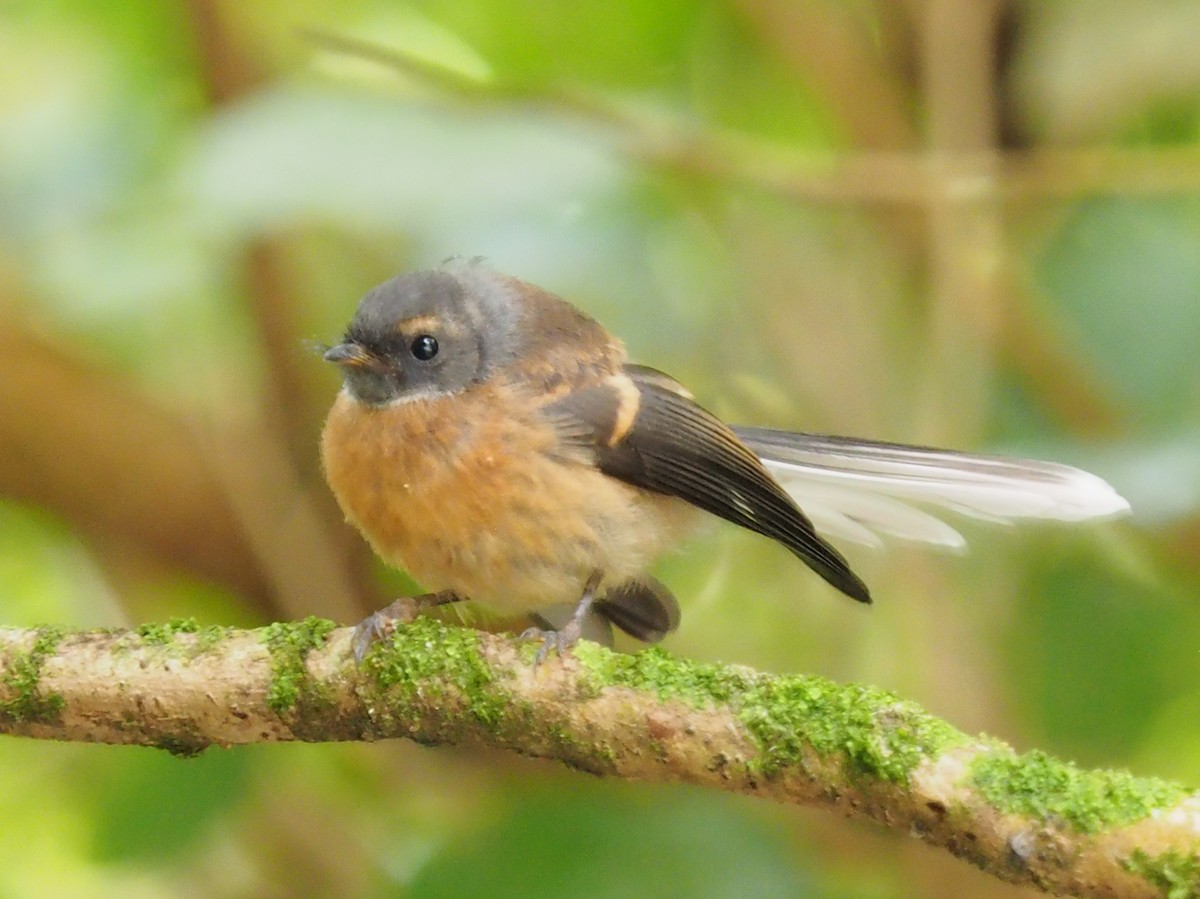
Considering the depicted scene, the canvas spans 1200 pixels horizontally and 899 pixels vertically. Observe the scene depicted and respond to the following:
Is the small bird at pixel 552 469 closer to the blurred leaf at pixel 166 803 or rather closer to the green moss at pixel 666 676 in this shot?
the green moss at pixel 666 676

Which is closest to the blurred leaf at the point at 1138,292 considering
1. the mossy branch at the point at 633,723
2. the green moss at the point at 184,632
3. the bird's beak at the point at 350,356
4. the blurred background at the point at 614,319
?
the blurred background at the point at 614,319

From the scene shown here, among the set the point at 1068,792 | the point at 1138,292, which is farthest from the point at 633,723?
the point at 1138,292

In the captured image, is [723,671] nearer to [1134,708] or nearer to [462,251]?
[462,251]

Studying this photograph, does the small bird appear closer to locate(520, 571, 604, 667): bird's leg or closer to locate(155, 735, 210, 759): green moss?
locate(520, 571, 604, 667): bird's leg

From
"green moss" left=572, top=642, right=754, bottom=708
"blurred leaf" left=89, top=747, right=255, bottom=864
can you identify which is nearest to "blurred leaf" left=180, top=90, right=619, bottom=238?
"green moss" left=572, top=642, right=754, bottom=708

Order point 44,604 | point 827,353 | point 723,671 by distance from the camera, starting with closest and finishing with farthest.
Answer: point 723,671, point 827,353, point 44,604

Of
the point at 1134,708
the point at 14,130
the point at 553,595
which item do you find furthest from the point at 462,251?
the point at 1134,708
